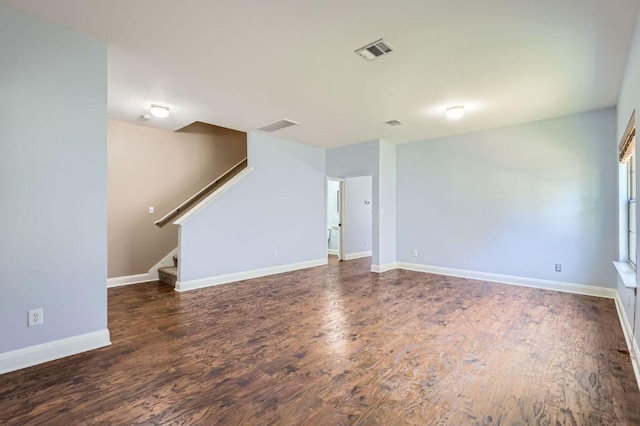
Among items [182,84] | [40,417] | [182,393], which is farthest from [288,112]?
[40,417]

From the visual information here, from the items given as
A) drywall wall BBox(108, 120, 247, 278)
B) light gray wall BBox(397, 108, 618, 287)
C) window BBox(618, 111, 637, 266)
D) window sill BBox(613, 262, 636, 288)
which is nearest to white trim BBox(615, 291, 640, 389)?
window sill BBox(613, 262, 636, 288)

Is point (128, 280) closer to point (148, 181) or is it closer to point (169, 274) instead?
point (169, 274)

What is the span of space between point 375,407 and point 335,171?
5.36 m

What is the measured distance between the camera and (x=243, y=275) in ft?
17.5

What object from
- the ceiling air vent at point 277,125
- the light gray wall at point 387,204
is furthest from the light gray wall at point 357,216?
the ceiling air vent at point 277,125

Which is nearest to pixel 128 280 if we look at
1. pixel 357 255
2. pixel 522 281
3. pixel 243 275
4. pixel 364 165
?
pixel 243 275

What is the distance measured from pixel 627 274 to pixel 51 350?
5482mm

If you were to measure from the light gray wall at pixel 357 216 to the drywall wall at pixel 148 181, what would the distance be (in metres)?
3.37

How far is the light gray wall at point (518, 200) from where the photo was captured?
423 centimetres

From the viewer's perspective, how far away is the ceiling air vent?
15.9ft

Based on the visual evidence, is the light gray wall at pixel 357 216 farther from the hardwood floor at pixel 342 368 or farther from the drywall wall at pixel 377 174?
the hardwood floor at pixel 342 368

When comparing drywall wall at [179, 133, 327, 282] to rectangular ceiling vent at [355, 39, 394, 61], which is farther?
drywall wall at [179, 133, 327, 282]

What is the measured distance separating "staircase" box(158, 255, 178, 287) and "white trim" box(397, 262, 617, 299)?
445cm

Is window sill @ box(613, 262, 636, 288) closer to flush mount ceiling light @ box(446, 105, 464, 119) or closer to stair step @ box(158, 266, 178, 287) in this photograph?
flush mount ceiling light @ box(446, 105, 464, 119)
